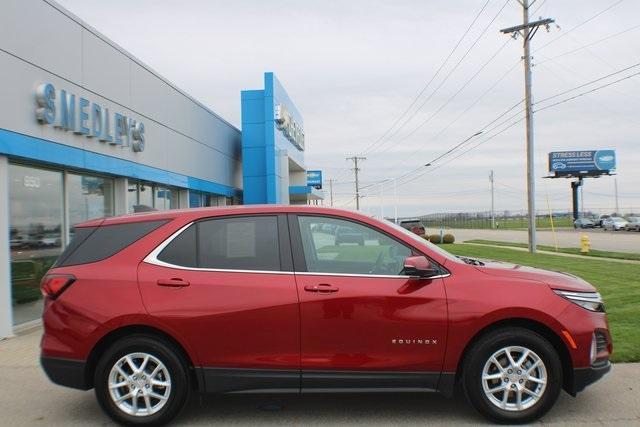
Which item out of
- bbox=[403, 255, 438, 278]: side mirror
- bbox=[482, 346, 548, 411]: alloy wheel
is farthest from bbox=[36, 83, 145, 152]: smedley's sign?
bbox=[482, 346, 548, 411]: alloy wheel

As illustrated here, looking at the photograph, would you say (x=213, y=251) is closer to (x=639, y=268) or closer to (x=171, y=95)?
(x=171, y=95)

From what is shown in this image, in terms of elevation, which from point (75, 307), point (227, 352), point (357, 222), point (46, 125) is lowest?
point (227, 352)

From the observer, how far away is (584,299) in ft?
15.3

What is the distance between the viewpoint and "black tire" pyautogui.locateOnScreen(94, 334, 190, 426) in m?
4.59

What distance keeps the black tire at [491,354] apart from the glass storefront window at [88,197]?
8333 mm

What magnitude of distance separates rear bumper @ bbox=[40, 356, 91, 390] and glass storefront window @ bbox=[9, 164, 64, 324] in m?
4.97

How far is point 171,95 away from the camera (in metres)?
16.2

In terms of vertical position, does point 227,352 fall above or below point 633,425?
above

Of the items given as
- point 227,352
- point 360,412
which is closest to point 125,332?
point 227,352

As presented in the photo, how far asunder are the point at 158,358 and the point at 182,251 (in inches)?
33.2

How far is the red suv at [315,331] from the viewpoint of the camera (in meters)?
4.53

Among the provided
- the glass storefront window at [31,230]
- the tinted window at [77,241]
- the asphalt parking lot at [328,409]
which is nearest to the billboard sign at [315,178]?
the glass storefront window at [31,230]

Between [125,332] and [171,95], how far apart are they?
12.4 m

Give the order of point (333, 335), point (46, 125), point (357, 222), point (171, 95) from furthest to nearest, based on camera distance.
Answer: point (171, 95) → point (46, 125) → point (357, 222) → point (333, 335)
